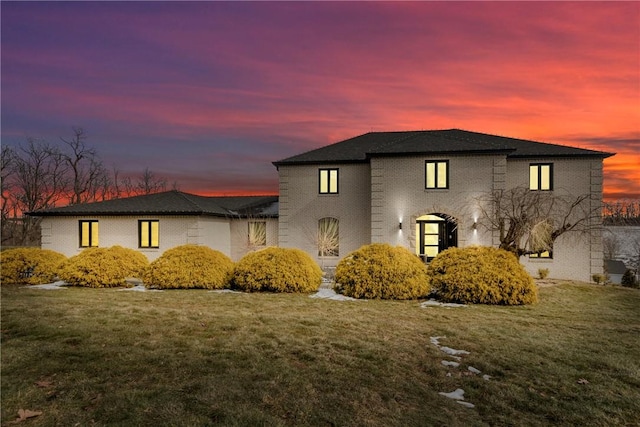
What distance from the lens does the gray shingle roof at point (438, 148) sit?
17.8 meters

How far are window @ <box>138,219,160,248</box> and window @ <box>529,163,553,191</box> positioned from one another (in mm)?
20683

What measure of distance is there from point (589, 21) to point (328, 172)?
12.9 metres

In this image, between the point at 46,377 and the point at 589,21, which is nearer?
the point at 46,377

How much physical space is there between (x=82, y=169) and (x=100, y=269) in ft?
133

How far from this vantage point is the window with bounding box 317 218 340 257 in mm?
20052

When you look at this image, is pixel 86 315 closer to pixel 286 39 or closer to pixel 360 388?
pixel 360 388

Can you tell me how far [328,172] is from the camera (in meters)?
20.6

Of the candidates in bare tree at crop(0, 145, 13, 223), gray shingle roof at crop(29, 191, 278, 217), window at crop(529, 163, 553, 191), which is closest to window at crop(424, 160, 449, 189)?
window at crop(529, 163, 553, 191)

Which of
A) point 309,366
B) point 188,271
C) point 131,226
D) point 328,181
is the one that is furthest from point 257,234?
point 309,366

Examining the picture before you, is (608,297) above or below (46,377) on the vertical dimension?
below

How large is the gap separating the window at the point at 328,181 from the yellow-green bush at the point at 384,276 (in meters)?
8.18

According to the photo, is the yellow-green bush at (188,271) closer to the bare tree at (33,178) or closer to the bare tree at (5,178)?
the bare tree at (33,178)

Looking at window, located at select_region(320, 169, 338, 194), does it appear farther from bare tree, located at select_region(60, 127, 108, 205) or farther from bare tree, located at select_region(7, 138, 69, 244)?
bare tree, located at select_region(7, 138, 69, 244)

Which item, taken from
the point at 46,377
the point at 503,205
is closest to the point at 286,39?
the point at 503,205
